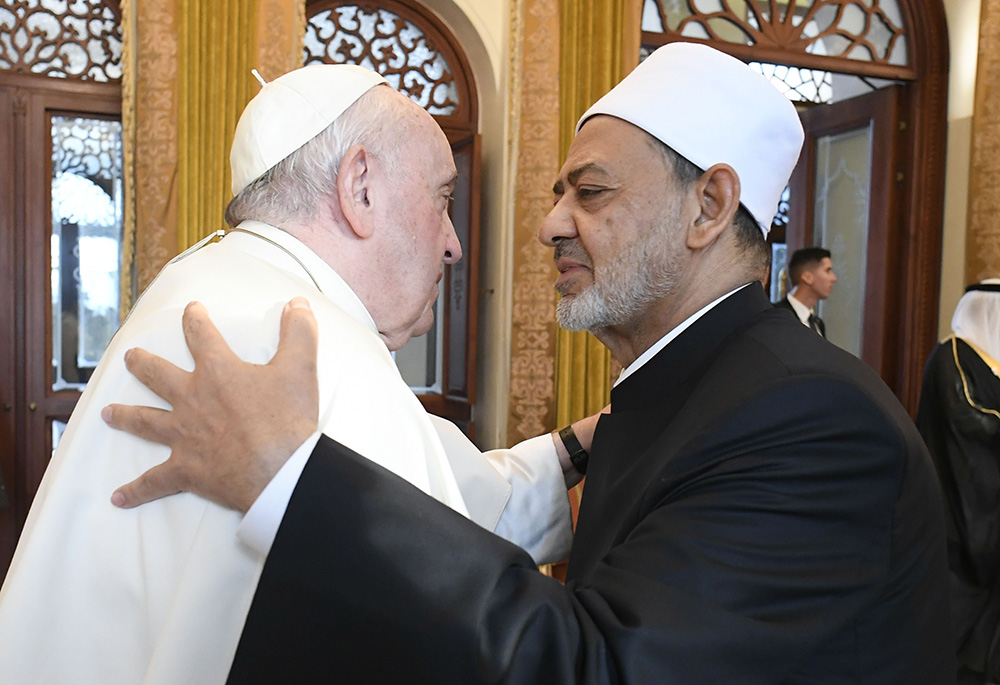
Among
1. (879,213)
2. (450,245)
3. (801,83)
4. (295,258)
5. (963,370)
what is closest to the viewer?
(295,258)

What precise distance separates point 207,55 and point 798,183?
15.6ft

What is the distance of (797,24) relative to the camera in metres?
6.24

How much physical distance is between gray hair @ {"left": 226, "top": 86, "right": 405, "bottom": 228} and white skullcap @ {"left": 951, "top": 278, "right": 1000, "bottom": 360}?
4255 millimetres

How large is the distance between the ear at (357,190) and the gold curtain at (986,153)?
5.78 metres

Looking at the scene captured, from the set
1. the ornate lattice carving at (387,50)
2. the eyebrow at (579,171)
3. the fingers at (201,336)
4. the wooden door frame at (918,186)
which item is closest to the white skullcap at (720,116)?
the eyebrow at (579,171)

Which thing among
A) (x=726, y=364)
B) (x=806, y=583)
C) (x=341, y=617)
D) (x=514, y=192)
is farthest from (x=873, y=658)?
(x=514, y=192)

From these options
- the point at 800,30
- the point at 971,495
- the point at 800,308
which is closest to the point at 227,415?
the point at 971,495

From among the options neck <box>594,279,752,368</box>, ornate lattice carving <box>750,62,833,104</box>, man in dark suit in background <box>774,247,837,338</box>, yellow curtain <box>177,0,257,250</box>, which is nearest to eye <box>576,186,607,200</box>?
neck <box>594,279,752,368</box>

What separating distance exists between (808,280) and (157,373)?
6.30 m

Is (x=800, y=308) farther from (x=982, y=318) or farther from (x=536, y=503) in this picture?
(x=536, y=503)

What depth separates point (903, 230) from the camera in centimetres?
664

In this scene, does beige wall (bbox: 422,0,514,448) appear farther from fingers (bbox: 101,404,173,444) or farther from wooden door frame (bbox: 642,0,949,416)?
fingers (bbox: 101,404,173,444)

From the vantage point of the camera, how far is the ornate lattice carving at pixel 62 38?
4.85 metres

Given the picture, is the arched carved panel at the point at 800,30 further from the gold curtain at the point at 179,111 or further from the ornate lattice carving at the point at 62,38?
the ornate lattice carving at the point at 62,38
